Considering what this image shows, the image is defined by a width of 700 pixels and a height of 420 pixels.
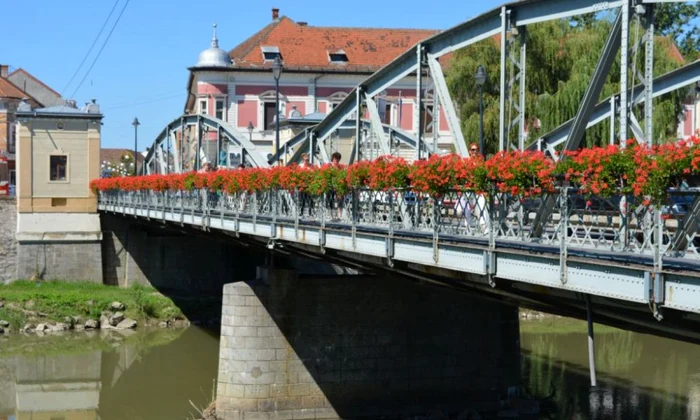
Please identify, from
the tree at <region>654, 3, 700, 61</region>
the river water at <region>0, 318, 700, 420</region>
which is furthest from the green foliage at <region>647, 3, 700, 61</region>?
the river water at <region>0, 318, 700, 420</region>

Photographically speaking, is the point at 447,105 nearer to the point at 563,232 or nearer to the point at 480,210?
the point at 480,210

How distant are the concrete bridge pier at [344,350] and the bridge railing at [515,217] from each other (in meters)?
2.17

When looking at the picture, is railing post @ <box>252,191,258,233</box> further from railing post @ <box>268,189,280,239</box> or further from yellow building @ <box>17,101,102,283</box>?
yellow building @ <box>17,101,102,283</box>

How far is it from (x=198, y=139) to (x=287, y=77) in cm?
1648

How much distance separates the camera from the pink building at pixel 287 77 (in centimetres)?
5494

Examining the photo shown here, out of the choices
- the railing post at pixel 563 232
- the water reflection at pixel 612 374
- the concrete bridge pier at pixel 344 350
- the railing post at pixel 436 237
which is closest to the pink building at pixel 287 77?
the water reflection at pixel 612 374

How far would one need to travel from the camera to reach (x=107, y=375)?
33.3 metres

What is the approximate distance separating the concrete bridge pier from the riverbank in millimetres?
16939

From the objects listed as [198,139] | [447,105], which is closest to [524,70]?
[447,105]

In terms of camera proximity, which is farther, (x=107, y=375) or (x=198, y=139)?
(x=198, y=139)

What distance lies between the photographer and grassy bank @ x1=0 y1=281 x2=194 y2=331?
40094 mm

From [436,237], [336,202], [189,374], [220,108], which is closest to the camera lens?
[436,237]

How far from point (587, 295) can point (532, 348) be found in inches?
887

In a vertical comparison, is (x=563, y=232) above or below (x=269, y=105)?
below
